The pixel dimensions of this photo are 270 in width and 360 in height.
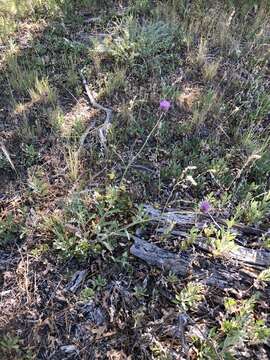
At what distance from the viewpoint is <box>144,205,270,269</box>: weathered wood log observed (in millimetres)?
2752

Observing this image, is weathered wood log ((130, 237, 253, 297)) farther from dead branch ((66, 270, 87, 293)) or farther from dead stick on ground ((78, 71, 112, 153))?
dead stick on ground ((78, 71, 112, 153))

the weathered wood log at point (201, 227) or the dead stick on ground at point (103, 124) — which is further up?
the dead stick on ground at point (103, 124)

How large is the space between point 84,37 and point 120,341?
13.6ft

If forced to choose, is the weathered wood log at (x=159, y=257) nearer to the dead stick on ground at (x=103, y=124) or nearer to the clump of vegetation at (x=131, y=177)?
the clump of vegetation at (x=131, y=177)

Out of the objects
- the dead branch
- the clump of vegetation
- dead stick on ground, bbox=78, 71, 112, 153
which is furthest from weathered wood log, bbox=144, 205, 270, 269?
dead stick on ground, bbox=78, 71, 112, 153

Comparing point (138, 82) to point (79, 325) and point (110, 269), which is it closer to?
point (110, 269)

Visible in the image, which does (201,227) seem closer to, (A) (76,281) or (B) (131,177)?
(B) (131,177)

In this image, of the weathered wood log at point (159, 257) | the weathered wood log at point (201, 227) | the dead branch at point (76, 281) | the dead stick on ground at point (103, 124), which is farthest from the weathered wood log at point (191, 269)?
the dead stick on ground at point (103, 124)

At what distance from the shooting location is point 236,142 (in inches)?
143

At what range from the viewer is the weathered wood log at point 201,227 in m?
2.75

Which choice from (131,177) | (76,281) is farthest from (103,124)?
(76,281)

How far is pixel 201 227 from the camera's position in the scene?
9.55 ft

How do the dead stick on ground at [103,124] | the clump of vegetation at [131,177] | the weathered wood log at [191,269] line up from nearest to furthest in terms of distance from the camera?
the clump of vegetation at [131,177] < the weathered wood log at [191,269] < the dead stick on ground at [103,124]

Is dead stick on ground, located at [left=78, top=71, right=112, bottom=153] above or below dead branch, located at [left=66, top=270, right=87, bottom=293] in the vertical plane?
above
